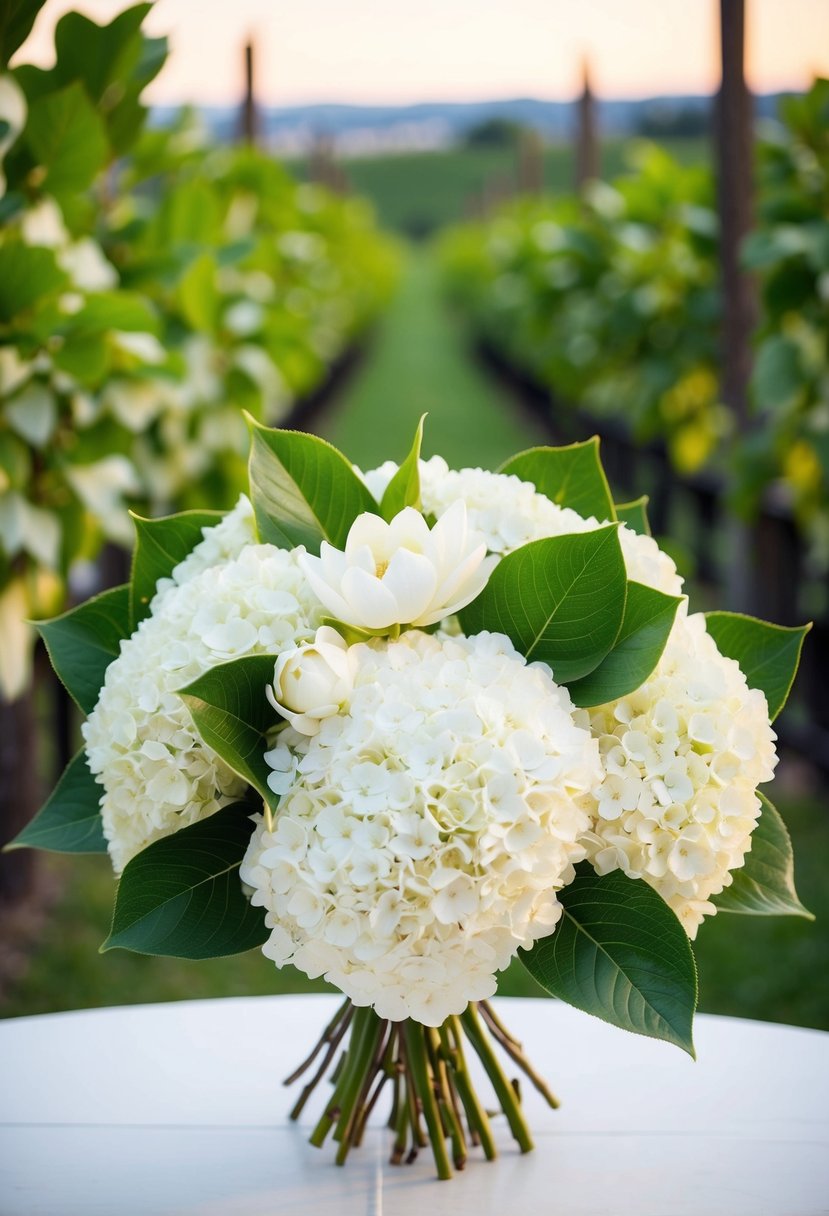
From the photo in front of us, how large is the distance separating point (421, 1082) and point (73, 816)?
1.39 feet

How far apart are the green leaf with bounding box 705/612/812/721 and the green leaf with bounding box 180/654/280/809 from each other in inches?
18.0

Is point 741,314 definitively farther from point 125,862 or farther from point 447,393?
point 447,393

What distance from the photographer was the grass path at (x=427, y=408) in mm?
13286

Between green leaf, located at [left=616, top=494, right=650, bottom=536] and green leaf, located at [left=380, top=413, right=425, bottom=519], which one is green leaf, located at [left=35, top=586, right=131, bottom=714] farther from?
green leaf, located at [left=616, top=494, right=650, bottom=536]

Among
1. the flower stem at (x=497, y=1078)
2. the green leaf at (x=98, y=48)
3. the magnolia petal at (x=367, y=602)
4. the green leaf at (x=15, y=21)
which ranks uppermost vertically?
the green leaf at (x=15, y=21)

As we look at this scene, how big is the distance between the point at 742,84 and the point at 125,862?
13.6ft

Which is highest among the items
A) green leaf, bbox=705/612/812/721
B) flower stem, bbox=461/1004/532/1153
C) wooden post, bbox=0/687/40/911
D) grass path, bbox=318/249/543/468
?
green leaf, bbox=705/612/812/721

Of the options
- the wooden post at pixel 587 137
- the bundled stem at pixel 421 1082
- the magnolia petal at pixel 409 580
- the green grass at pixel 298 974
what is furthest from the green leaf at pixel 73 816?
the wooden post at pixel 587 137

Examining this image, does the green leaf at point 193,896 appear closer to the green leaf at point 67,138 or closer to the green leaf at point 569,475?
the green leaf at point 569,475

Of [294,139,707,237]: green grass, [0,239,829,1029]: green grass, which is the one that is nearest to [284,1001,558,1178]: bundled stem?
[0,239,829,1029]: green grass

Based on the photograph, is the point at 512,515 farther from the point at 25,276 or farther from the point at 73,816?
the point at 25,276

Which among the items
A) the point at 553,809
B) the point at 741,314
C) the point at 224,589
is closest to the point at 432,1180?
the point at 553,809

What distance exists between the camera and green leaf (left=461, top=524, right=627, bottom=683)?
3.55ft

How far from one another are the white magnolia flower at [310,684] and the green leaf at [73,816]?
0.34m
